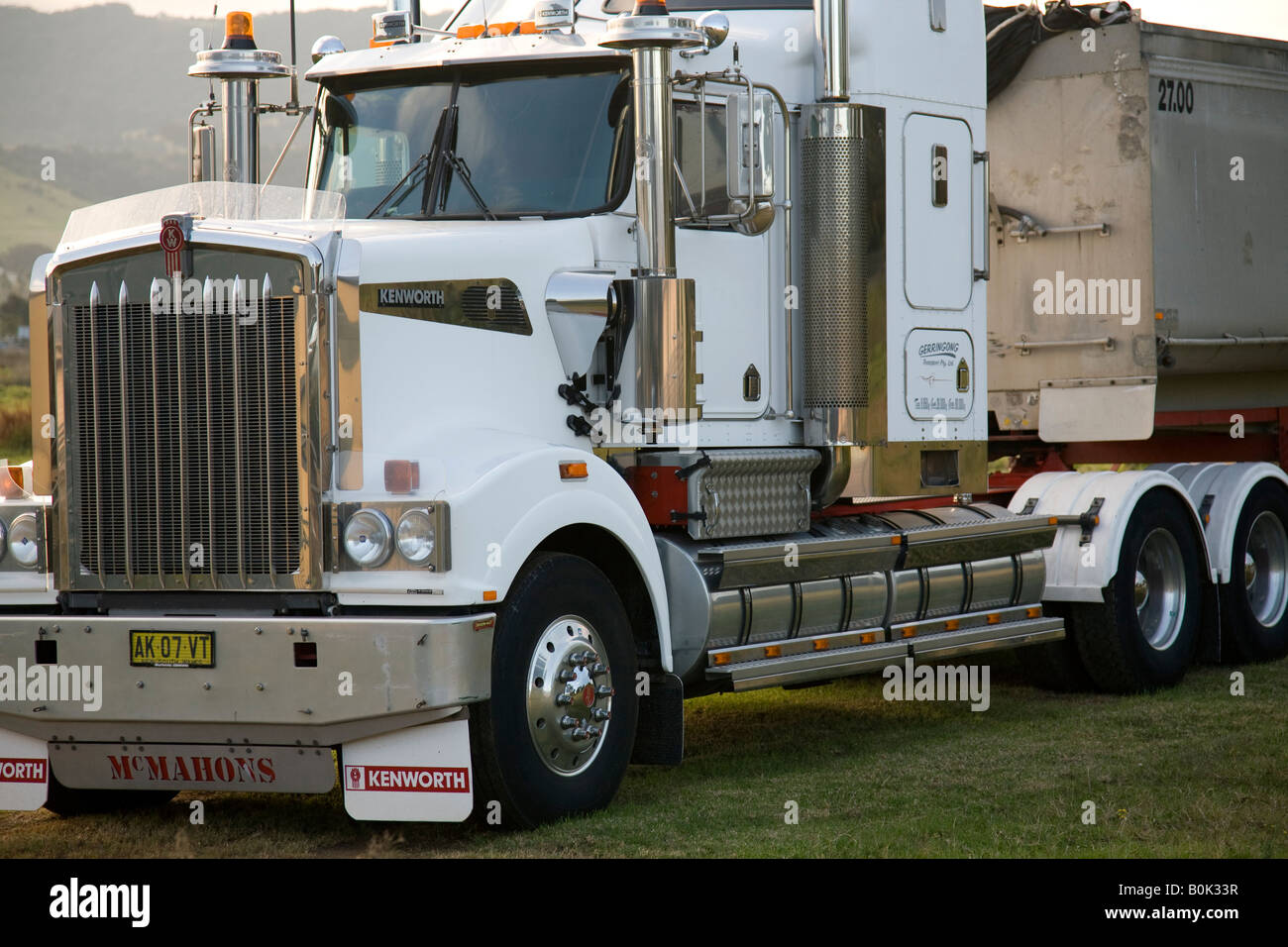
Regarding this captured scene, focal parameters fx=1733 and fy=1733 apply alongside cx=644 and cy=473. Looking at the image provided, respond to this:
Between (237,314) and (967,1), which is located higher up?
(967,1)

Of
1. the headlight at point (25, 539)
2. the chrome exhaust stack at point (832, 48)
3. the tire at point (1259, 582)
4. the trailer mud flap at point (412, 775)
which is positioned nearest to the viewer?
the trailer mud flap at point (412, 775)

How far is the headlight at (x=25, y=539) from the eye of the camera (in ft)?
21.4

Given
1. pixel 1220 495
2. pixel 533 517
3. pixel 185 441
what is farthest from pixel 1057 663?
pixel 185 441

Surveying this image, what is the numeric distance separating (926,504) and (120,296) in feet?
15.8

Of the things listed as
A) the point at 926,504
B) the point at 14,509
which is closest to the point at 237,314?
the point at 14,509

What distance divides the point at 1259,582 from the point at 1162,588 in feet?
4.18

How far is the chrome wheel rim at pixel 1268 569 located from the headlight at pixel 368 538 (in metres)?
7.27

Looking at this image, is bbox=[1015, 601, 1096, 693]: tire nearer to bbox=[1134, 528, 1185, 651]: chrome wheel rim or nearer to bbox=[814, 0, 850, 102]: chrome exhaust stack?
bbox=[1134, 528, 1185, 651]: chrome wheel rim

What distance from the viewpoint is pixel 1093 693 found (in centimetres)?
1037

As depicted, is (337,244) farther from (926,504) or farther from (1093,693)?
(1093,693)

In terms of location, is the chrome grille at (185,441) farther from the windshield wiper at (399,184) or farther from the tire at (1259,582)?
the tire at (1259,582)

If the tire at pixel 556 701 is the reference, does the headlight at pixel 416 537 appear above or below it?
above

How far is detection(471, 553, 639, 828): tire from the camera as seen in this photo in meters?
6.27

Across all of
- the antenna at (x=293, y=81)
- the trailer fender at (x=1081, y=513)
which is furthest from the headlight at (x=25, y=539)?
Answer: the trailer fender at (x=1081, y=513)
